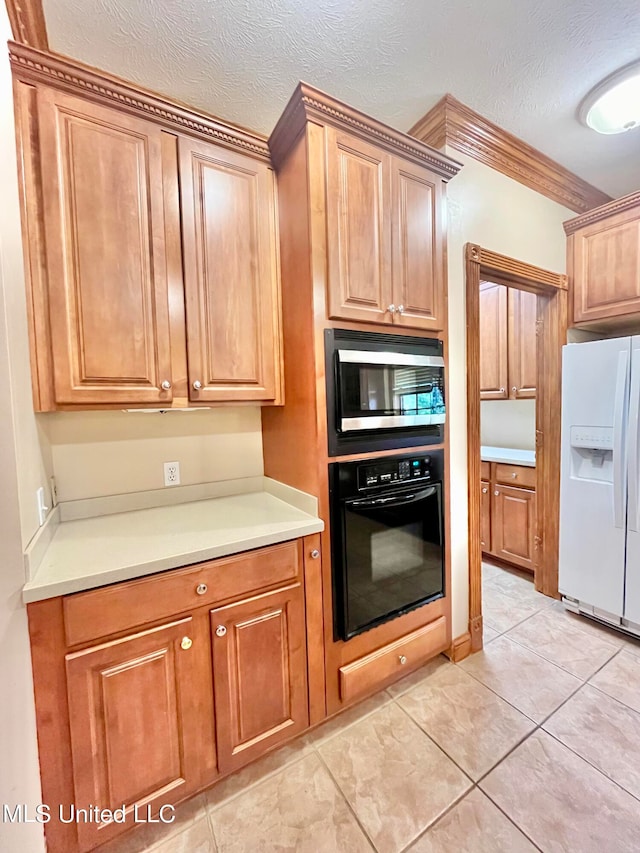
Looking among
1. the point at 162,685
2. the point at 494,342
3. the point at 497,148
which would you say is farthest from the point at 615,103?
the point at 162,685

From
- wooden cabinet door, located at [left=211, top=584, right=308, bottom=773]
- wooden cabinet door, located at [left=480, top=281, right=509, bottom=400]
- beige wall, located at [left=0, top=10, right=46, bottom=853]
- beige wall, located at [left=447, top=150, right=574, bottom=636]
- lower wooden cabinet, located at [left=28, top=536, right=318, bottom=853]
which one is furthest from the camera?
wooden cabinet door, located at [left=480, top=281, right=509, bottom=400]

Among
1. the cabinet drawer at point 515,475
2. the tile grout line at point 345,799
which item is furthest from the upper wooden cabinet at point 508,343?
the tile grout line at point 345,799

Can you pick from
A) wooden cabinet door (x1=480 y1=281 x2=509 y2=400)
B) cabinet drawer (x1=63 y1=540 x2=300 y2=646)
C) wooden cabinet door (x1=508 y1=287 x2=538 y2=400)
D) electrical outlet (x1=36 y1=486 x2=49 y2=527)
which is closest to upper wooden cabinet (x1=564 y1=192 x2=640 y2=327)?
wooden cabinet door (x1=508 y1=287 x2=538 y2=400)

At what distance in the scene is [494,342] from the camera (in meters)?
3.21

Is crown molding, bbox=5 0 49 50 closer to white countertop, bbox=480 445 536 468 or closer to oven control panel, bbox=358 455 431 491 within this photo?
oven control panel, bbox=358 455 431 491

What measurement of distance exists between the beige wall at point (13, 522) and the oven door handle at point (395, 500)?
108 cm

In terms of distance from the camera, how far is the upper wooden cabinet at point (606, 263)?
2111 mm

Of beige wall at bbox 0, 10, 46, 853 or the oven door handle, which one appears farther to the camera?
the oven door handle

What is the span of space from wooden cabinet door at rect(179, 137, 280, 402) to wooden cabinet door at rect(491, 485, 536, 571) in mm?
2249

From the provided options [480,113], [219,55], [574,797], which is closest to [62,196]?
[219,55]

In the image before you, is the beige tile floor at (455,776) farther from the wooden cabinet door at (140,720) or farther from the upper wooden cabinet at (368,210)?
the upper wooden cabinet at (368,210)

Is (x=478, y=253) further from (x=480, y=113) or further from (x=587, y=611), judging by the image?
(x=587, y=611)

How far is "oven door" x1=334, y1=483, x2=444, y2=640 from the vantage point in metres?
1.48

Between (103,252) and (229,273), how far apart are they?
18.3 inches
